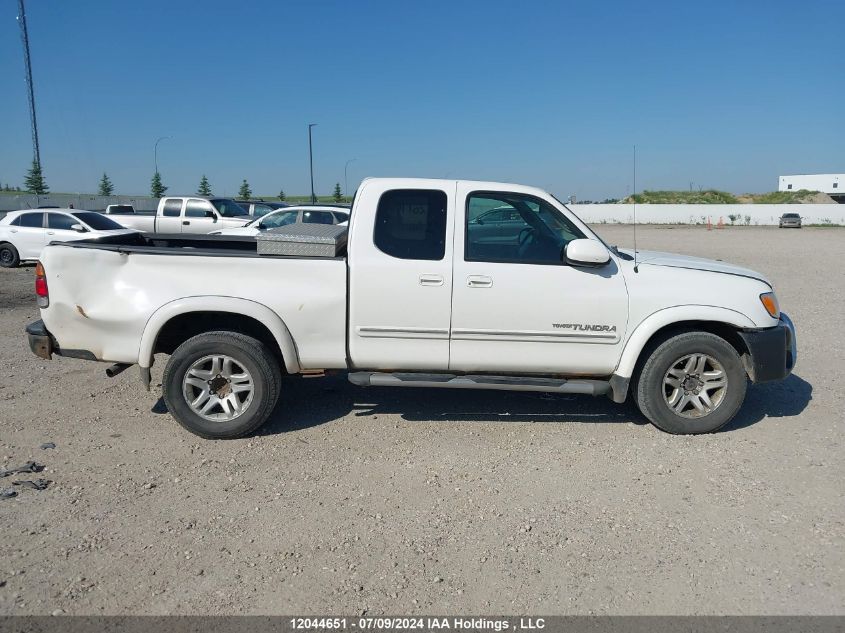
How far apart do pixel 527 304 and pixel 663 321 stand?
105cm

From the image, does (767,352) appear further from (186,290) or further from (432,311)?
(186,290)

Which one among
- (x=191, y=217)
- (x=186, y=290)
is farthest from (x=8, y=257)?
(x=186, y=290)

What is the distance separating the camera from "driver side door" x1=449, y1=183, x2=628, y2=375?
16.3ft

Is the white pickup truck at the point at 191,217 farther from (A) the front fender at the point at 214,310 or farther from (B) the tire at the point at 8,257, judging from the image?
(A) the front fender at the point at 214,310

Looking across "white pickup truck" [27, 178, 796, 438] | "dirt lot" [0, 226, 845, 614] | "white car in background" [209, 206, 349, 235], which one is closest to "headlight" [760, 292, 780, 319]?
"white pickup truck" [27, 178, 796, 438]

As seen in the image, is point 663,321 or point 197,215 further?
point 197,215

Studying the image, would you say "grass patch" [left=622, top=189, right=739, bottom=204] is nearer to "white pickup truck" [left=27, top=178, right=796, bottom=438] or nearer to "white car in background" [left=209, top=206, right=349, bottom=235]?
"white car in background" [left=209, top=206, right=349, bottom=235]

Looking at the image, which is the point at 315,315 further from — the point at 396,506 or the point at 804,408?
the point at 804,408

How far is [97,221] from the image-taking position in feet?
55.1

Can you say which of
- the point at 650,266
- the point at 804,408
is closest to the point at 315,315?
the point at 650,266

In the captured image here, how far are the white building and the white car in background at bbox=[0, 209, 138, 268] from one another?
107700 mm

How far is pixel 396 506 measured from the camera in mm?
Result: 4094

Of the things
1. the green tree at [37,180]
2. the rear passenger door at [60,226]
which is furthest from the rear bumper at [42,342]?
the green tree at [37,180]

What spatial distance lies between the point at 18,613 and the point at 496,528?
7.86 ft
